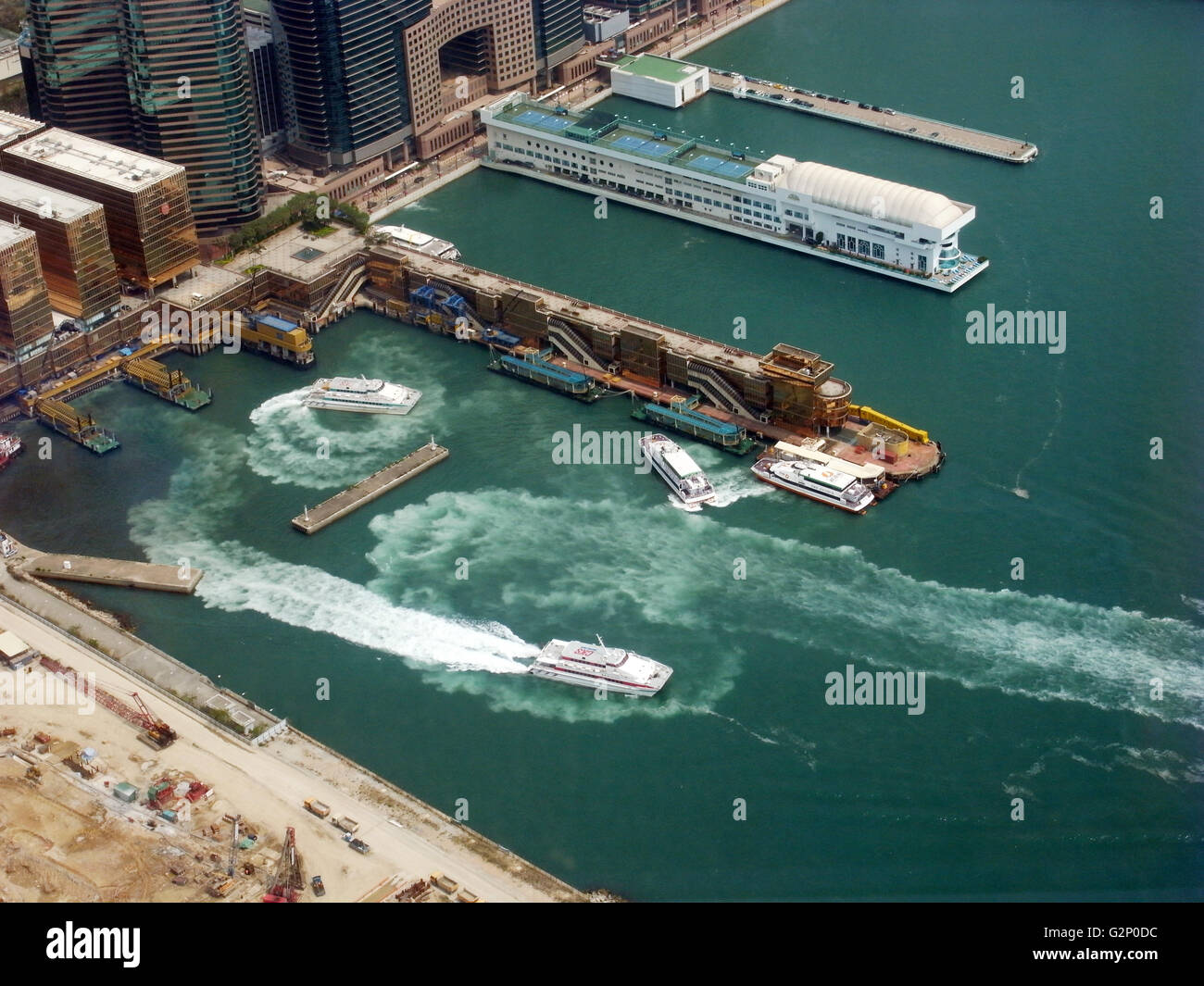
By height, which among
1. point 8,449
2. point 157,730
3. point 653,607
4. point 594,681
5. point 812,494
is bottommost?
point 594,681

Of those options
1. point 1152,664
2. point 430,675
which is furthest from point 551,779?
point 1152,664

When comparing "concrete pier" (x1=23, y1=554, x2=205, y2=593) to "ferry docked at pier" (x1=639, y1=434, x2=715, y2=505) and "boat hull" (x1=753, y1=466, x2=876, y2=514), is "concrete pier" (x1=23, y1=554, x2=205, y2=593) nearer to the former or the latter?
"ferry docked at pier" (x1=639, y1=434, x2=715, y2=505)

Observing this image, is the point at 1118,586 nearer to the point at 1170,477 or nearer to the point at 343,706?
the point at 1170,477

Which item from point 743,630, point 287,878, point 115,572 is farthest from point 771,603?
point 115,572

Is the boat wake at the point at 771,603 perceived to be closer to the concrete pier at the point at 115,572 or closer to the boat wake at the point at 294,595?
the boat wake at the point at 294,595

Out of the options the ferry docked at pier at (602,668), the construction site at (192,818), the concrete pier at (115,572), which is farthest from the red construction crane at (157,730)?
the ferry docked at pier at (602,668)

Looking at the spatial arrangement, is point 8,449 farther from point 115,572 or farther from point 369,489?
point 369,489

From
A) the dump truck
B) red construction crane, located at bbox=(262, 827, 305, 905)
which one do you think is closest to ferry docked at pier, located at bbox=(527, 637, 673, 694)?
the dump truck
